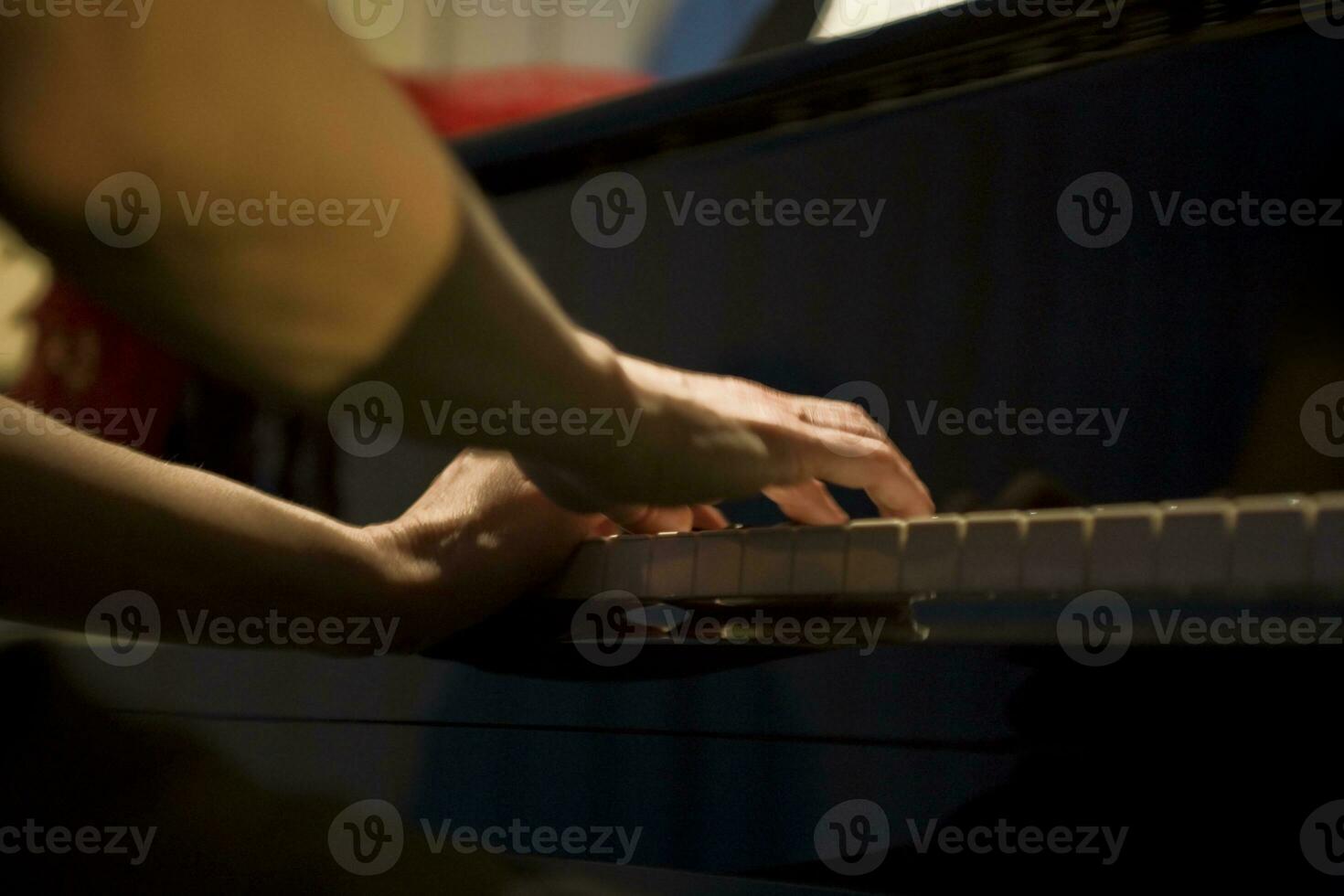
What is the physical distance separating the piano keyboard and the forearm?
277 mm

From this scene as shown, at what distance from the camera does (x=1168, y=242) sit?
625mm

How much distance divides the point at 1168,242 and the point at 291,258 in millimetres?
445

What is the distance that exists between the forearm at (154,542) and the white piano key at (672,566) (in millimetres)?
255

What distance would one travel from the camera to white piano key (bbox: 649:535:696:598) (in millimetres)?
672

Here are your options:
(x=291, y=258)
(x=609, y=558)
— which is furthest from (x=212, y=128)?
(x=609, y=558)

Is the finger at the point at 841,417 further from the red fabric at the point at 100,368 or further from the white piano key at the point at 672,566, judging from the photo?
the red fabric at the point at 100,368

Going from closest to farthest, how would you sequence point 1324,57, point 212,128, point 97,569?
1. point 212,128
2. point 1324,57
3. point 97,569

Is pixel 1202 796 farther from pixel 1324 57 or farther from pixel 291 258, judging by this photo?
pixel 291 258

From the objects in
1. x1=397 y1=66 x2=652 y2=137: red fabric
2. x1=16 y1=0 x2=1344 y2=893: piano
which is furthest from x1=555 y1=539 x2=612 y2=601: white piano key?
x1=397 y1=66 x2=652 y2=137: red fabric

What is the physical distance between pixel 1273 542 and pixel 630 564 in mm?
362

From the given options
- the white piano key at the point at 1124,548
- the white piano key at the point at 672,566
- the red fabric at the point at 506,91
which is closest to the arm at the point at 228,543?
the white piano key at the point at 672,566

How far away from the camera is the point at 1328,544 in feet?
1.49

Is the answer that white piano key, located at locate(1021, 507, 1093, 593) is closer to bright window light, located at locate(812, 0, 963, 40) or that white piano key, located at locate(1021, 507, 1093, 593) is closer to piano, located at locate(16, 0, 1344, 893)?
piano, located at locate(16, 0, 1344, 893)

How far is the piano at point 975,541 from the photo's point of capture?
54cm
